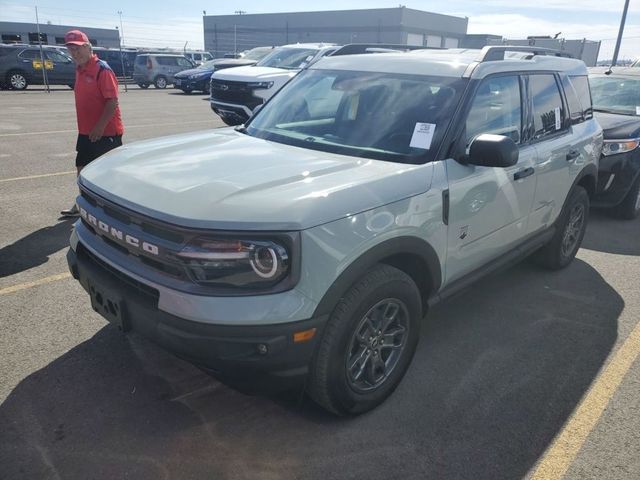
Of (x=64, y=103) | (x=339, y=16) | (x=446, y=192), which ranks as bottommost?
(x=64, y=103)

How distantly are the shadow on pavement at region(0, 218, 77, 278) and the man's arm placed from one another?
0.99 metres

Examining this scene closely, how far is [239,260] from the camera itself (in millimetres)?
2201

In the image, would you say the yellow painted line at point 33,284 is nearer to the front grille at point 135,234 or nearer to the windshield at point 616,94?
the front grille at point 135,234

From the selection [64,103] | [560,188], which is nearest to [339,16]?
[64,103]

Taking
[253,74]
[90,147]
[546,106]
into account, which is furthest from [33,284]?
[253,74]

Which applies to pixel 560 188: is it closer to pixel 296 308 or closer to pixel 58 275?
pixel 296 308

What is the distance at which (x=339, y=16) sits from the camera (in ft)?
224

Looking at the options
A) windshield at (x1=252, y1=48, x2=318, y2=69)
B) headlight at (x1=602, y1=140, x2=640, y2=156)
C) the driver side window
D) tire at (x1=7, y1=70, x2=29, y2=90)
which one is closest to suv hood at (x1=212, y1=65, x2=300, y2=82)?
windshield at (x1=252, y1=48, x2=318, y2=69)

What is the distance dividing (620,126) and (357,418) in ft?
18.3

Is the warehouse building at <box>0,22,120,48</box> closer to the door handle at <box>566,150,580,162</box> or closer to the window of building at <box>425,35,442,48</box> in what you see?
the window of building at <box>425,35,442,48</box>

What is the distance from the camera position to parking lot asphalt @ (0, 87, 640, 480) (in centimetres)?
248

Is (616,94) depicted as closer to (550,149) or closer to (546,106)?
(546,106)

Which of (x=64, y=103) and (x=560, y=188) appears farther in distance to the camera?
(x=64, y=103)

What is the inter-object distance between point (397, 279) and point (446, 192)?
23.7 inches
